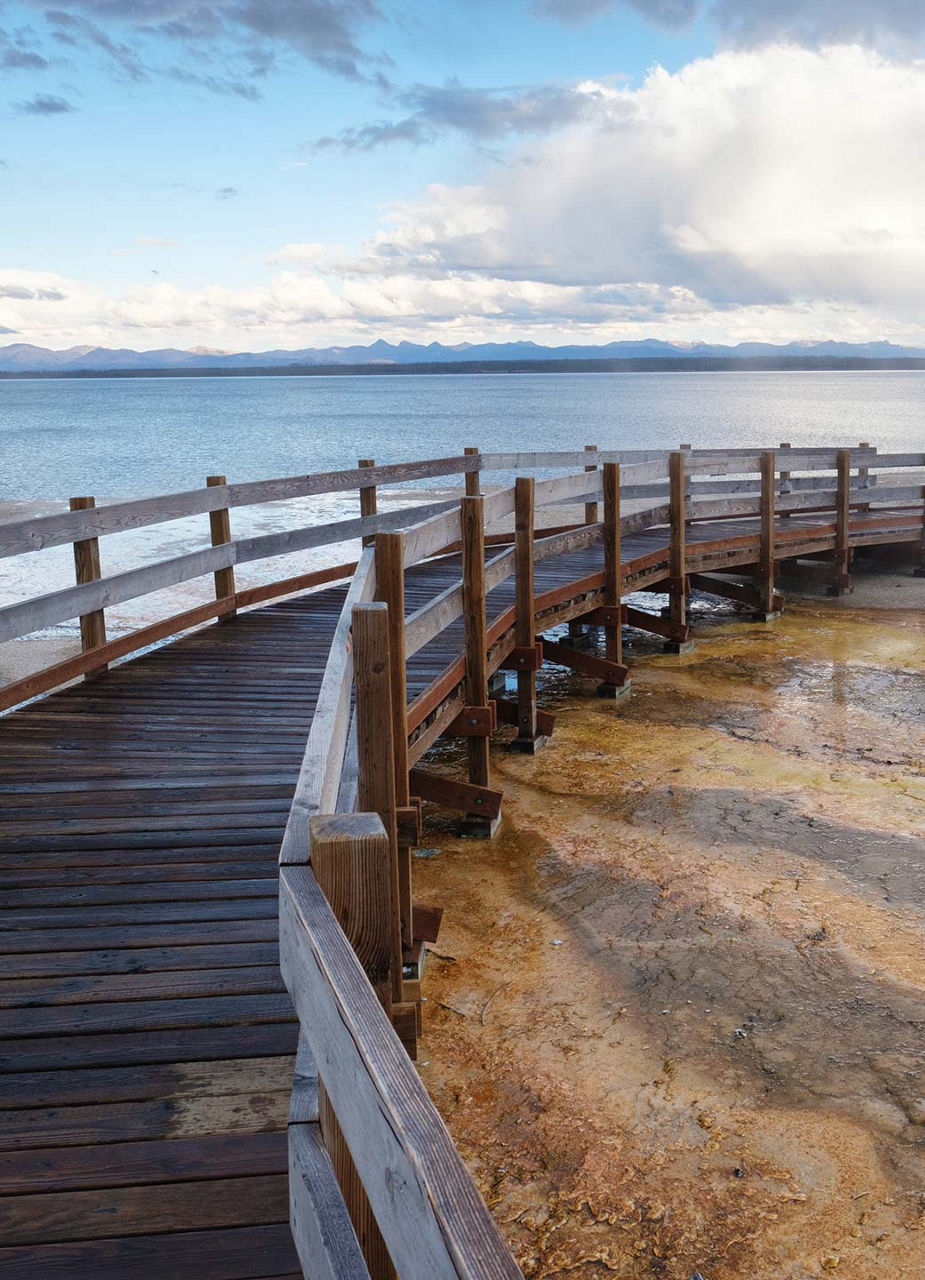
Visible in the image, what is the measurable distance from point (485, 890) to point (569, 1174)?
281 centimetres

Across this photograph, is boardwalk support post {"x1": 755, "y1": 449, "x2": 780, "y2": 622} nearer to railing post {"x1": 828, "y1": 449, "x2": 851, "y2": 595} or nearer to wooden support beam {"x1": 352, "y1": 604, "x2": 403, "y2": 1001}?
railing post {"x1": 828, "y1": 449, "x2": 851, "y2": 595}

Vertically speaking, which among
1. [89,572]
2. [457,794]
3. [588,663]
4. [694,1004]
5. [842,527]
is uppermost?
[89,572]

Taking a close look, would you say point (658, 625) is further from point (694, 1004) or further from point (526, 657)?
point (694, 1004)

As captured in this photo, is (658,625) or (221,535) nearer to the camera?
(221,535)

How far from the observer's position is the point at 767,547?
47.4 ft

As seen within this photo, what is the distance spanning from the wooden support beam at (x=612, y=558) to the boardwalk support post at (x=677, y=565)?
133 centimetres

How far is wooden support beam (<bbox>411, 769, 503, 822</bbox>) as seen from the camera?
7.52m

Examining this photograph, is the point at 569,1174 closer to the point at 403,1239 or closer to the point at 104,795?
the point at 104,795

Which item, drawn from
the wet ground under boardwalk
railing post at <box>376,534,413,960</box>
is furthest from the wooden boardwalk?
the wet ground under boardwalk

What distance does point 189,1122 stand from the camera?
281 centimetres

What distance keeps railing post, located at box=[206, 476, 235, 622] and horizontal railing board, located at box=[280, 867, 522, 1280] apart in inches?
266

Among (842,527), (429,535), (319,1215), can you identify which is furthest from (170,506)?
(842,527)

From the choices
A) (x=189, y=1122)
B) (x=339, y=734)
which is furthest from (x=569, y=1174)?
(x=339, y=734)

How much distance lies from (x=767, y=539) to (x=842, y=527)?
2.44m
